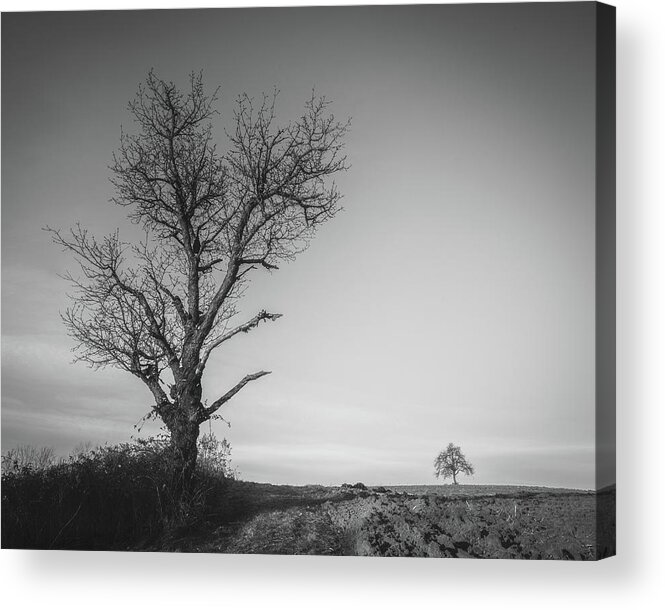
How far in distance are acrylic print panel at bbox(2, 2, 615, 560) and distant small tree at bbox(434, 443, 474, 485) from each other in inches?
0.4

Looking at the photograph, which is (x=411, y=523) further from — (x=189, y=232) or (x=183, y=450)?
(x=189, y=232)

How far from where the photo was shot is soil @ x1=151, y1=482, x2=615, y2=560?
567cm

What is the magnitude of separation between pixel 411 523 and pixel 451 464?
395 mm

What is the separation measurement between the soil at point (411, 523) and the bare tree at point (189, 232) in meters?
0.51

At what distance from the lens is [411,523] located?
5793 millimetres

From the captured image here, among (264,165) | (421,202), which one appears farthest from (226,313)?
(421,202)

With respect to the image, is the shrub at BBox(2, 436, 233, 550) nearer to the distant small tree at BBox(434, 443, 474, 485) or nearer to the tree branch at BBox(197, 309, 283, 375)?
the tree branch at BBox(197, 309, 283, 375)

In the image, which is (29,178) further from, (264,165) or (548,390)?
(548,390)

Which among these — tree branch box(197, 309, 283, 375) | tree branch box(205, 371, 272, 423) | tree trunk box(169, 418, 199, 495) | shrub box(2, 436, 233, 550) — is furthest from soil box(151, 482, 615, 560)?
tree branch box(197, 309, 283, 375)

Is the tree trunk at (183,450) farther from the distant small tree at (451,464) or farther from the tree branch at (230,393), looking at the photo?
the distant small tree at (451,464)

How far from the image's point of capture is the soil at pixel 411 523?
567cm

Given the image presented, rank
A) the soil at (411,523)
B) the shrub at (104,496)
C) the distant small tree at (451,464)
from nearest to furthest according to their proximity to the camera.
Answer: the soil at (411,523), the distant small tree at (451,464), the shrub at (104,496)

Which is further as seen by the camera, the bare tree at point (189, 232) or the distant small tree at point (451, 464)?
the bare tree at point (189, 232)

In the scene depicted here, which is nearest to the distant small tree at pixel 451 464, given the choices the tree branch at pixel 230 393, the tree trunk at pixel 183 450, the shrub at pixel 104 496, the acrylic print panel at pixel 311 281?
Answer: the acrylic print panel at pixel 311 281
